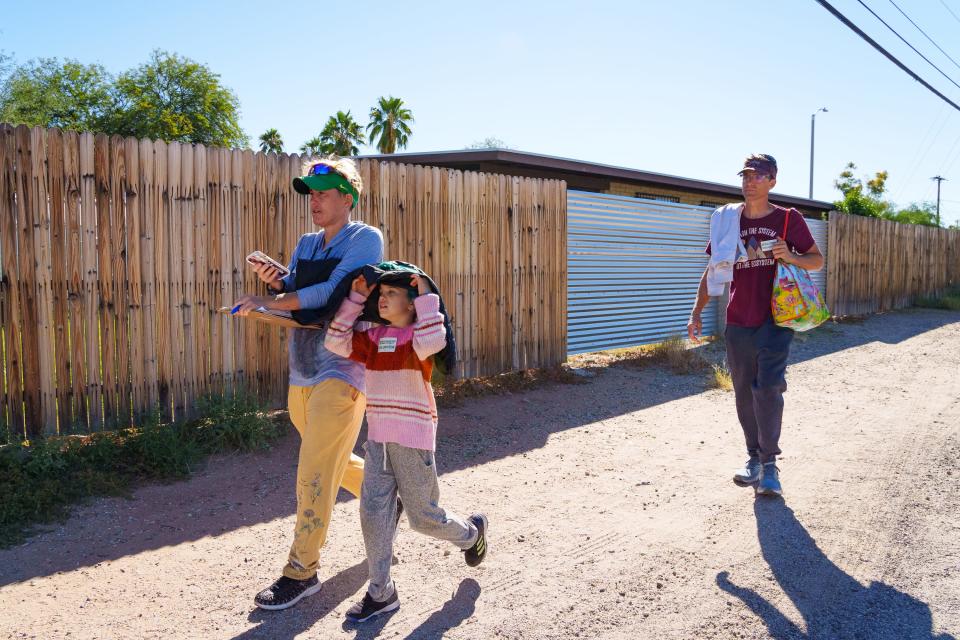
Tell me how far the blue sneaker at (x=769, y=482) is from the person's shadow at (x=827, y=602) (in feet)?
2.28

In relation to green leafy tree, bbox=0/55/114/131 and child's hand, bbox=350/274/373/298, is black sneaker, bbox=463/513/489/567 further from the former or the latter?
green leafy tree, bbox=0/55/114/131

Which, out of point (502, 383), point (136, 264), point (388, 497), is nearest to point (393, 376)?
point (388, 497)

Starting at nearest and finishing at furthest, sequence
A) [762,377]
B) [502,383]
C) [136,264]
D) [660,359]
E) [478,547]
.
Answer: [478,547], [762,377], [136,264], [502,383], [660,359]

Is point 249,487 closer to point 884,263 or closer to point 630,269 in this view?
point 630,269

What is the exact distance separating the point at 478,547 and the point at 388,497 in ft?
1.97

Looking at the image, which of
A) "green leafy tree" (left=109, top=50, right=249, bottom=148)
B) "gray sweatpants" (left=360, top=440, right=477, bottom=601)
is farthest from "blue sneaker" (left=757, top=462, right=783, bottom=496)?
"green leafy tree" (left=109, top=50, right=249, bottom=148)

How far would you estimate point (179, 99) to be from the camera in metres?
33.3

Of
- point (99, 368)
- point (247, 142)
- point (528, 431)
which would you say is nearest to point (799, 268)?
point (528, 431)

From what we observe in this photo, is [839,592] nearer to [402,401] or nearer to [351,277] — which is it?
[402,401]

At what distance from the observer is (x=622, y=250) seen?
11.0m

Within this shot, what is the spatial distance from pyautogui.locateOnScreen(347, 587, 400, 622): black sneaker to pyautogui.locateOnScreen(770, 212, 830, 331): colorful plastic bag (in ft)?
9.58

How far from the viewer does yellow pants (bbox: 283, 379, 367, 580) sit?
3314mm

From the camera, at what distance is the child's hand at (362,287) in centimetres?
318

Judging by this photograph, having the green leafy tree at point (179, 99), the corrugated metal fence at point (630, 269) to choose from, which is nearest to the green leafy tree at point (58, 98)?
the green leafy tree at point (179, 99)
